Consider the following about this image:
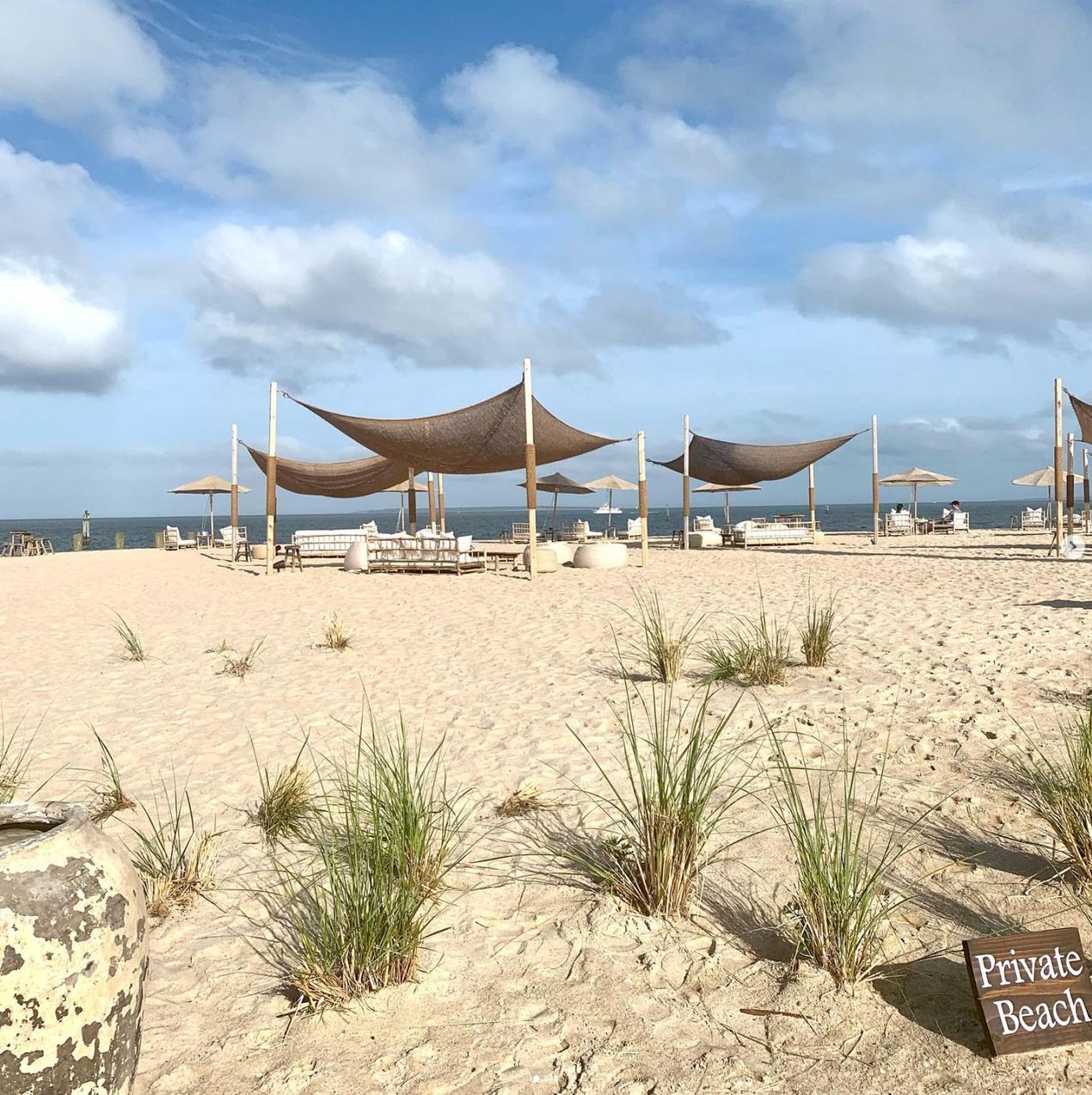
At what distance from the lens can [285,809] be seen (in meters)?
2.91

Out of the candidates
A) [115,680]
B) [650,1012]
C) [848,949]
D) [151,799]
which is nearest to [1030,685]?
[848,949]

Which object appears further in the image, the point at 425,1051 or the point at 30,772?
the point at 30,772

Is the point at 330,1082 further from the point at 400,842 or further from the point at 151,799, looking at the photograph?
the point at 151,799

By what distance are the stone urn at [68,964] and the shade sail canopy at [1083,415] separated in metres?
13.1

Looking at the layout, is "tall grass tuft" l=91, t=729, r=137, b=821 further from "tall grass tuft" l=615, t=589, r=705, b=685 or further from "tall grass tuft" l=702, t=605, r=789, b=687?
"tall grass tuft" l=702, t=605, r=789, b=687

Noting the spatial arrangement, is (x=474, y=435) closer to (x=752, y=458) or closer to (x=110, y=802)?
(x=752, y=458)

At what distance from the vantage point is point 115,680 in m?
5.11

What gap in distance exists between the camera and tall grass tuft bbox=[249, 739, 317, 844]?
9.36ft

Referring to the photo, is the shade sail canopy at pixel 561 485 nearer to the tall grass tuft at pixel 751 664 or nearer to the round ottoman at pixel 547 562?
the round ottoman at pixel 547 562

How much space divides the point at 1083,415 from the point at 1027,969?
1214 centimetres

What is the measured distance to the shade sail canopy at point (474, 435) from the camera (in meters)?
10.2

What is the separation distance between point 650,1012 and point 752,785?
1.43 metres

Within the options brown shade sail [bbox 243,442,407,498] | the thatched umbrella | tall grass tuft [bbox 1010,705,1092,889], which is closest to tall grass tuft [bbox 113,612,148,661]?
tall grass tuft [bbox 1010,705,1092,889]

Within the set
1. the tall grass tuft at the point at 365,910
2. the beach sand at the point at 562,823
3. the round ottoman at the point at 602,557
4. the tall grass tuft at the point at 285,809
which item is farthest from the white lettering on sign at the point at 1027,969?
the round ottoman at the point at 602,557
